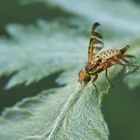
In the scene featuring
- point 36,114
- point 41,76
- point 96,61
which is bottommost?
point 36,114

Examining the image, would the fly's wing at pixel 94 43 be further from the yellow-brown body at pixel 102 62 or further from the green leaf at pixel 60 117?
the green leaf at pixel 60 117

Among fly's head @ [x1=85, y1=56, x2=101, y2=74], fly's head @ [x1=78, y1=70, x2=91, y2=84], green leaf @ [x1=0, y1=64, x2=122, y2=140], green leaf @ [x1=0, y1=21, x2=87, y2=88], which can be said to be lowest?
green leaf @ [x1=0, y1=64, x2=122, y2=140]

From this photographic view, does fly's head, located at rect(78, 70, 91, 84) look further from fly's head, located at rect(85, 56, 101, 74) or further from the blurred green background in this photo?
the blurred green background

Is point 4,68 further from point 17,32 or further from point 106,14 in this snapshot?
point 106,14

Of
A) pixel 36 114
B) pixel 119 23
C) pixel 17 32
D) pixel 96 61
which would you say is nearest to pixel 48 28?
pixel 17 32

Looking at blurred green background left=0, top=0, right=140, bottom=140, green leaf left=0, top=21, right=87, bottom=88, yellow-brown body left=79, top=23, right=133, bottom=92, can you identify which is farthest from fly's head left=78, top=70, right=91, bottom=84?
blurred green background left=0, top=0, right=140, bottom=140

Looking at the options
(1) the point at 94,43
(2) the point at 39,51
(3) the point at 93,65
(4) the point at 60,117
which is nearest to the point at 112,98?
(2) the point at 39,51

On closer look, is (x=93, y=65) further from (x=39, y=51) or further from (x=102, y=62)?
(x=39, y=51)

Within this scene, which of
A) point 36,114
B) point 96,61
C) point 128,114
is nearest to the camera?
point 36,114

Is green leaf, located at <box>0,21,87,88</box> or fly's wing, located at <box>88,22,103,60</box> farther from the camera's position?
green leaf, located at <box>0,21,87,88</box>
